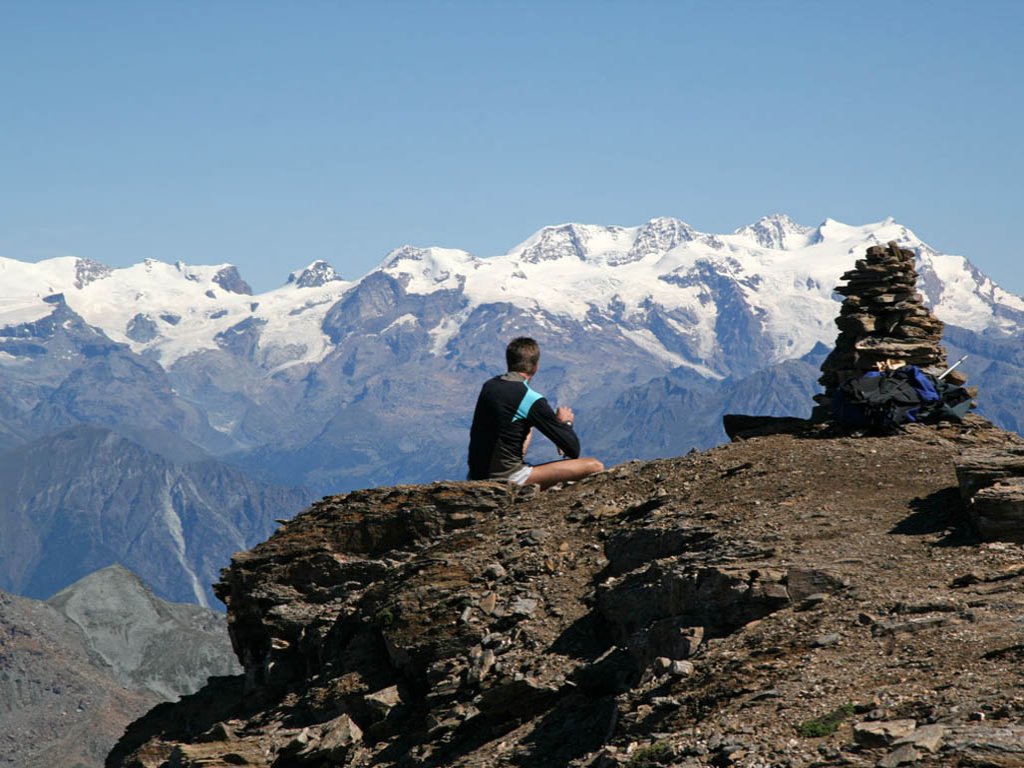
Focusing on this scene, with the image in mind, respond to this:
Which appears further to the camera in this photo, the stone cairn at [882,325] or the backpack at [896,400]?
the stone cairn at [882,325]

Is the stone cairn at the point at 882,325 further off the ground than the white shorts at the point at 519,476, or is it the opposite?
the stone cairn at the point at 882,325

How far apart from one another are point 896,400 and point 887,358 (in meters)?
4.76

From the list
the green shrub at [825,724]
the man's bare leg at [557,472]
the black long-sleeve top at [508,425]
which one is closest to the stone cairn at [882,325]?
the man's bare leg at [557,472]

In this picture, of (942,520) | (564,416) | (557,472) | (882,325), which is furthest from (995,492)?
(882,325)

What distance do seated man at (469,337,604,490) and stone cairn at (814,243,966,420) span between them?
6.55 m

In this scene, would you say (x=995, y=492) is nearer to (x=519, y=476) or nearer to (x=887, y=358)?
(x=519, y=476)

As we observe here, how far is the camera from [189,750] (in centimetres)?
2025

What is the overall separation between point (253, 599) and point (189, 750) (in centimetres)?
504

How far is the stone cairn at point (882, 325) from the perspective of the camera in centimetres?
2895

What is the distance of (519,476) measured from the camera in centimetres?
2450

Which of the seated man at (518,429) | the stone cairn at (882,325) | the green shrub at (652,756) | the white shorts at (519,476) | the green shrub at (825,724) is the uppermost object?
the stone cairn at (882,325)

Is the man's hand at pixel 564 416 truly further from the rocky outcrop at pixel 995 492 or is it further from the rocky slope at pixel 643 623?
the rocky outcrop at pixel 995 492

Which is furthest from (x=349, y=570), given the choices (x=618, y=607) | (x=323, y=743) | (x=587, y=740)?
(x=587, y=740)

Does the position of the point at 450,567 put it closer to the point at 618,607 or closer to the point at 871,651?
the point at 618,607
